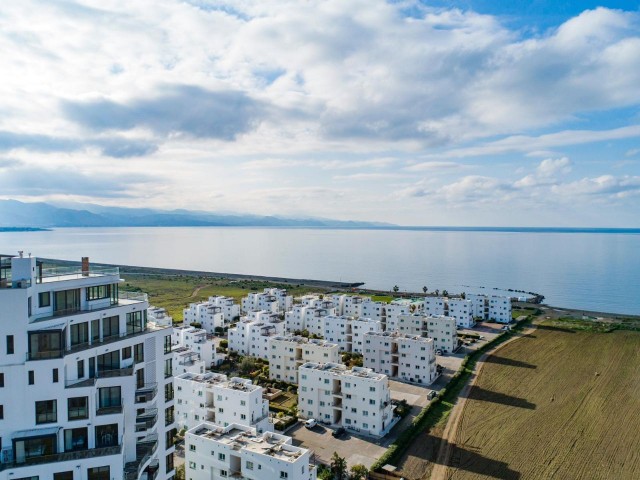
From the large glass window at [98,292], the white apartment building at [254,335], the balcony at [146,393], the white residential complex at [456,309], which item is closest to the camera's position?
the large glass window at [98,292]

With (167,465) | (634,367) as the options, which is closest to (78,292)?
(167,465)

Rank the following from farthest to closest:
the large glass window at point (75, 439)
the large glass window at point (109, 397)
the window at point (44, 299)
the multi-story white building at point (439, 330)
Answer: the multi-story white building at point (439, 330) < the large glass window at point (109, 397) < the window at point (44, 299) < the large glass window at point (75, 439)

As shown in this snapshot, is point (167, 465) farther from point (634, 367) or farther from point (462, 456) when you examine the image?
point (634, 367)

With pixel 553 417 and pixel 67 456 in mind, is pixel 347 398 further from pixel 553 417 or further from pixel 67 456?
pixel 67 456

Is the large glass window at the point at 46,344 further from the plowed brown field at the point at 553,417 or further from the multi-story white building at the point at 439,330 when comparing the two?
the multi-story white building at the point at 439,330

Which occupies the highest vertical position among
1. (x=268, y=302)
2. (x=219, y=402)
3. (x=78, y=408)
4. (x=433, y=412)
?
(x=78, y=408)

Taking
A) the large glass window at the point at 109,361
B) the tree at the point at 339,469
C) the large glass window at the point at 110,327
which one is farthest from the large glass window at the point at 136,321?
the tree at the point at 339,469

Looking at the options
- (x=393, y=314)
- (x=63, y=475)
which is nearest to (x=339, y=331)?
(x=393, y=314)
